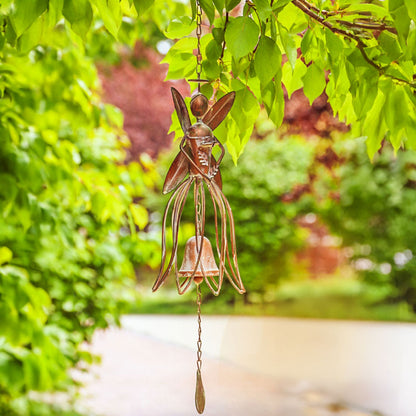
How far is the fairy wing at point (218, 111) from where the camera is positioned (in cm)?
81

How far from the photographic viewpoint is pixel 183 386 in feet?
15.7

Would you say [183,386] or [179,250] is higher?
[179,250]

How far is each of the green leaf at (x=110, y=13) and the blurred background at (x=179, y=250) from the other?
66 centimetres

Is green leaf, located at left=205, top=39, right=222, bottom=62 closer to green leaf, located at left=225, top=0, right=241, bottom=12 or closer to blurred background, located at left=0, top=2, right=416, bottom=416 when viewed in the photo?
green leaf, located at left=225, top=0, right=241, bottom=12

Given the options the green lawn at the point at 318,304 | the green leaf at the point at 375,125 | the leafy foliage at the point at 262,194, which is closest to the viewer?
the green leaf at the point at 375,125

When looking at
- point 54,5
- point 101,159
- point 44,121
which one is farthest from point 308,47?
point 101,159

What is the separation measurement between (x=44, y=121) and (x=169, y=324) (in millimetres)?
5883

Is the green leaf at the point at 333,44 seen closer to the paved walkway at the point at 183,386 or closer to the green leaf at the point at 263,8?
the green leaf at the point at 263,8

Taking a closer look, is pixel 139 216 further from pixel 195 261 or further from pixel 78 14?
pixel 78 14

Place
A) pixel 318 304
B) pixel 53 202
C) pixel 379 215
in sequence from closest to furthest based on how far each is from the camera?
pixel 53 202
pixel 379 215
pixel 318 304

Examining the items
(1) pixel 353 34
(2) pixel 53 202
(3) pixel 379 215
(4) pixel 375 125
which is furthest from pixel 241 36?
(3) pixel 379 215

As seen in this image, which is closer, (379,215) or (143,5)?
(143,5)

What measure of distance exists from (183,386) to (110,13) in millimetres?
4468

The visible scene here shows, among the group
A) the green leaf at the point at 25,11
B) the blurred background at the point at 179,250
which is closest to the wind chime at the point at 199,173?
the green leaf at the point at 25,11
